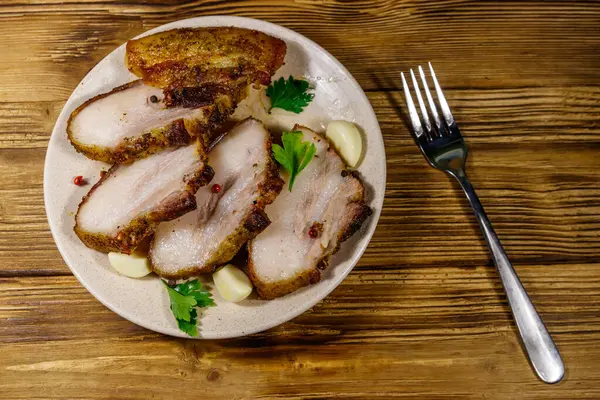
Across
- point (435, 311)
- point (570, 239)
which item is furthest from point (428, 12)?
point (435, 311)

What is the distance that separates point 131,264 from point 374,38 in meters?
1.62

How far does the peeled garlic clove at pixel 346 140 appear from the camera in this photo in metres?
2.33

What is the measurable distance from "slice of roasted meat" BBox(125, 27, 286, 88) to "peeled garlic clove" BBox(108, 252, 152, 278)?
2.36 ft

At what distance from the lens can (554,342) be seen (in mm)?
2541

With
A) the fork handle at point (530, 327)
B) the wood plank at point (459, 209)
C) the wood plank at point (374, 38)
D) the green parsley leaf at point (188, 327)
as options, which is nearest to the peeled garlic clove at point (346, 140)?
the wood plank at point (459, 209)

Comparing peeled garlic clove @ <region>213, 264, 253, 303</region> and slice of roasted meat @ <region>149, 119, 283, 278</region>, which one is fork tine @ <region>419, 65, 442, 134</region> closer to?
slice of roasted meat @ <region>149, 119, 283, 278</region>

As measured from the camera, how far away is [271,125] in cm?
245

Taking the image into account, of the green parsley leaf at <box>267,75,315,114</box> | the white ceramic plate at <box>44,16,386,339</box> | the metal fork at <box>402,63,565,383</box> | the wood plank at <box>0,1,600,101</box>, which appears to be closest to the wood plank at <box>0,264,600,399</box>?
the metal fork at <box>402,63,565,383</box>

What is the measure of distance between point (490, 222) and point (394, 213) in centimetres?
46

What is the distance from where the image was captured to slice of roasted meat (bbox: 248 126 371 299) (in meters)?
2.23

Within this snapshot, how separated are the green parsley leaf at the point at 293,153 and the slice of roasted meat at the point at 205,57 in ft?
0.88

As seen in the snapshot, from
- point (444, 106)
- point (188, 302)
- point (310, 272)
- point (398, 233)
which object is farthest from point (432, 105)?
point (188, 302)

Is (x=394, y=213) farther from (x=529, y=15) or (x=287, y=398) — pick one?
(x=529, y=15)

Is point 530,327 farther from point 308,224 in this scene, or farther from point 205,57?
point 205,57
